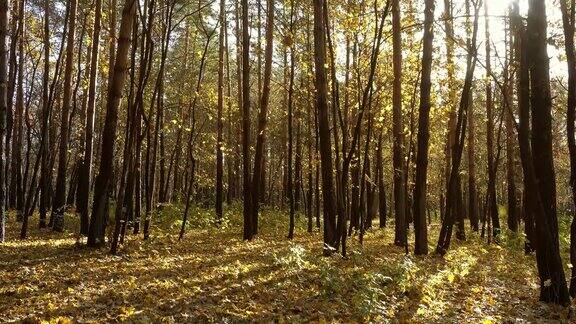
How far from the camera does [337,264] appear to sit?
9625mm

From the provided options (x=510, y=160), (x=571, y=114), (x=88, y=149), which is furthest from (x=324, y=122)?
(x=510, y=160)

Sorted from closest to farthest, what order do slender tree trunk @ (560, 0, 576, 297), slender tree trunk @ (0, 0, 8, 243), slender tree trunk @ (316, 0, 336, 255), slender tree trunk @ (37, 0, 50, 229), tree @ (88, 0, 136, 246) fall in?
slender tree trunk @ (560, 0, 576, 297) < slender tree trunk @ (0, 0, 8, 243) < tree @ (88, 0, 136, 246) < slender tree trunk @ (316, 0, 336, 255) < slender tree trunk @ (37, 0, 50, 229)

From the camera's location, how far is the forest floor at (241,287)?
567 centimetres

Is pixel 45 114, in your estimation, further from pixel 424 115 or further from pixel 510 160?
pixel 510 160

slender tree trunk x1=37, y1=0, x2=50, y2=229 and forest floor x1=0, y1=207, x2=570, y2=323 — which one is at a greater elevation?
slender tree trunk x1=37, y1=0, x2=50, y2=229

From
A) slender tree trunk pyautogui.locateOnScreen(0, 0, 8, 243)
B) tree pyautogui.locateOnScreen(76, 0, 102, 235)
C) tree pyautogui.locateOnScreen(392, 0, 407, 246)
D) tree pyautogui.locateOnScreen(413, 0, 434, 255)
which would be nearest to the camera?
slender tree trunk pyautogui.locateOnScreen(0, 0, 8, 243)

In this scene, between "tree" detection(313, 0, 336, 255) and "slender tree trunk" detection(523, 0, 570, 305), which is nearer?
"slender tree trunk" detection(523, 0, 570, 305)

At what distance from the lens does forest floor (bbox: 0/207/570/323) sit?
18.6 feet

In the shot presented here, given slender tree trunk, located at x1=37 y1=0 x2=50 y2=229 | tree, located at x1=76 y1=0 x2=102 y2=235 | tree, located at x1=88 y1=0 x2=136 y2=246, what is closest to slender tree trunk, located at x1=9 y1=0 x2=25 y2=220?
slender tree trunk, located at x1=37 y1=0 x2=50 y2=229

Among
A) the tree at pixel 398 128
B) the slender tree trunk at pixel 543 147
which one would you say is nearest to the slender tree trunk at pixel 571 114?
the slender tree trunk at pixel 543 147

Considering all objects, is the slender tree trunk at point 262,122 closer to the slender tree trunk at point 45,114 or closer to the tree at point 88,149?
the tree at point 88,149

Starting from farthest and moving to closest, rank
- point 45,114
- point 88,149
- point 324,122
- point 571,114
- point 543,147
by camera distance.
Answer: point 88,149
point 45,114
point 324,122
point 571,114
point 543,147

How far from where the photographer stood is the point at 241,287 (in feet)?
23.1

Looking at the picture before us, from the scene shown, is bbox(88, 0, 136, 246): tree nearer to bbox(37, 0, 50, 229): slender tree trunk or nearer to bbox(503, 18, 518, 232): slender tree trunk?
bbox(37, 0, 50, 229): slender tree trunk
